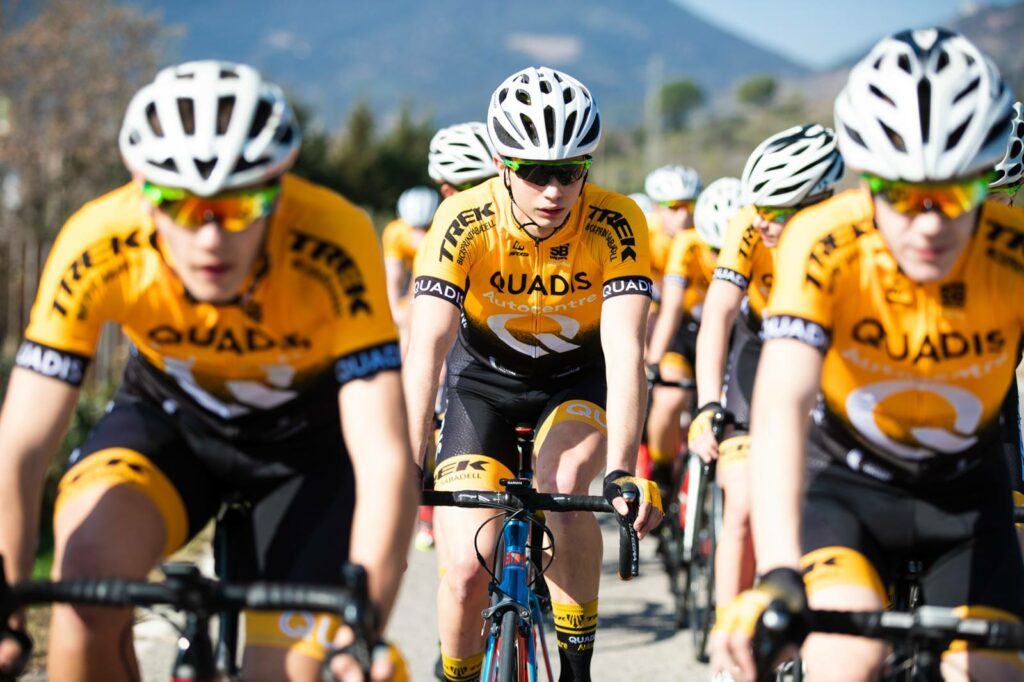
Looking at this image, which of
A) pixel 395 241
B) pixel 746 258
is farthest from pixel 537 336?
pixel 395 241

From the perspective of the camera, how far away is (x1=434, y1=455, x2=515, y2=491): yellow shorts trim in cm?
516

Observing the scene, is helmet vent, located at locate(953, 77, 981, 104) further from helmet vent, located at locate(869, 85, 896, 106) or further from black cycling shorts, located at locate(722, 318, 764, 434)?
black cycling shorts, located at locate(722, 318, 764, 434)

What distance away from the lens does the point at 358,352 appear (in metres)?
3.35

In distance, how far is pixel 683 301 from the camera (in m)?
9.98

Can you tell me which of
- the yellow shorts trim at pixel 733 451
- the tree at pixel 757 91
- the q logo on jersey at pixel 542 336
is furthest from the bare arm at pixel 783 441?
the tree at pixel 757 91

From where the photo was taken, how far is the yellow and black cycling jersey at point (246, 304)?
340 centimetres

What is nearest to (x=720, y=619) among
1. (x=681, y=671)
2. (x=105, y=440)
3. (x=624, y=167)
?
(x=105, y=440)

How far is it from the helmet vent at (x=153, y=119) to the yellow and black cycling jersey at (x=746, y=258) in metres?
3.86

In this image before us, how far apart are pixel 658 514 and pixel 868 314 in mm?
1425

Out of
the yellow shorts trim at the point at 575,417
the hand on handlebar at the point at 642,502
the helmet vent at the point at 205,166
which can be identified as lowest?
the hand on handlebar at the point at 642,502

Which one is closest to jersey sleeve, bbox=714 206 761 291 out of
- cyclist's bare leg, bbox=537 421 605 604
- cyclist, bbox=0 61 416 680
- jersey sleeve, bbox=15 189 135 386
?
cyclist's bare leg, bbox=537 421 605 604

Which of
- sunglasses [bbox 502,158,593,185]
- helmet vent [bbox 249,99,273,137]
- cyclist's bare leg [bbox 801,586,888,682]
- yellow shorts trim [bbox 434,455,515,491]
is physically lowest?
cyclist's bare leg [bbox 801,586,888,682]

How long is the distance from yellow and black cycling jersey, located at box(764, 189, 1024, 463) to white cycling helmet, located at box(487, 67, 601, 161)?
1981 mm

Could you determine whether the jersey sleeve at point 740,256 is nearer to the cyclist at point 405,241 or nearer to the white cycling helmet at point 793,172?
the white cycling helmet at point 793,172
